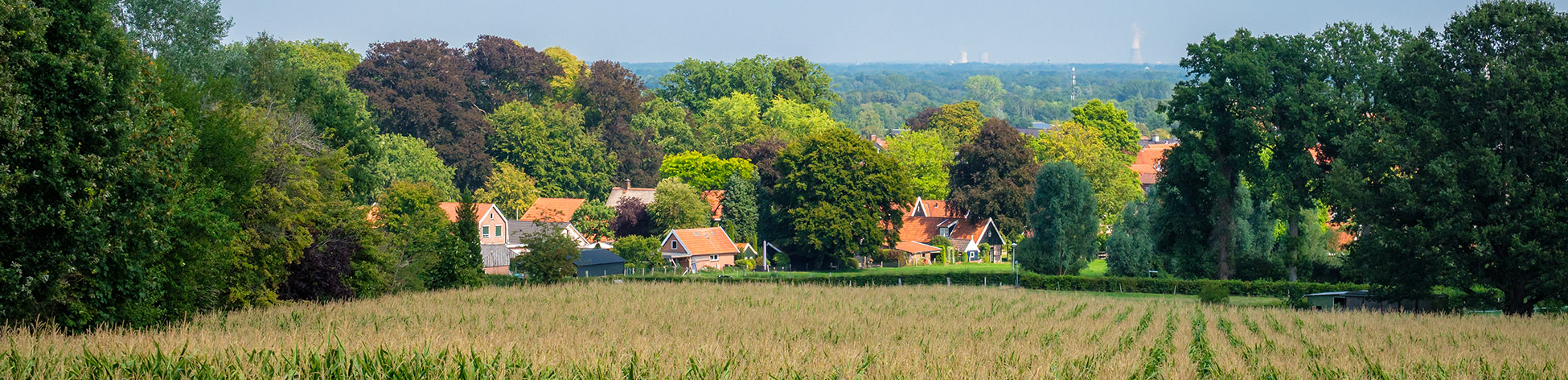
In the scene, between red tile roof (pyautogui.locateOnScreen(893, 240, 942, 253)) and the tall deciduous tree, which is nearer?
red tile roof (pyautogui.locateOnScreen(893, 240, 942, 253))

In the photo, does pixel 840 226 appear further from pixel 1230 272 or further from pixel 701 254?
pixel 1230 272

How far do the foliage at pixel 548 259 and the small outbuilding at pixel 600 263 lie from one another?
14544 mm

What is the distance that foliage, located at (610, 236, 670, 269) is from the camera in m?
69.7

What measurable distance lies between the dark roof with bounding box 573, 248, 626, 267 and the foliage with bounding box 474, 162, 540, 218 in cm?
1914

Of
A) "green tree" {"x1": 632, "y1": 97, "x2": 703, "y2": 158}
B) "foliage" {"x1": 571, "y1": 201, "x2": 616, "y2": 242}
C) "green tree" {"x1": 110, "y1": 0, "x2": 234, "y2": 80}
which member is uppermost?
"green tree" {"x1": 110, "y1": 0, "x2": 234, "y2": 80}

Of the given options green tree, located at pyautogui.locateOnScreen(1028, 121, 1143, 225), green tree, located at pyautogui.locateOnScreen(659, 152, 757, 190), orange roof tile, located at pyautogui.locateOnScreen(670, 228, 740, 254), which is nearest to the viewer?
orange roof tile, located at pyautogui.locateOnScreen(670, 228, 740, 254)

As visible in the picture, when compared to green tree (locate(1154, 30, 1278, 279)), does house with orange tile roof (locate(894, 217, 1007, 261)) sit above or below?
below

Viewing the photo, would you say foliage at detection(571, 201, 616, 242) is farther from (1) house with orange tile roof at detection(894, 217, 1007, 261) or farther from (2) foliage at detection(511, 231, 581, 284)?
(2) foliage at detection(511, 231, 581, 284)

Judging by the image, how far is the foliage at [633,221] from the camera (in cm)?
7838

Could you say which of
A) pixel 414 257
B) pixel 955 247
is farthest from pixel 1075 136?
pixel 414 257

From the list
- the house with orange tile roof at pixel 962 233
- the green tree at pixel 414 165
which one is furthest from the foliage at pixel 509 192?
the house with orange tile roof at pixel 962 233

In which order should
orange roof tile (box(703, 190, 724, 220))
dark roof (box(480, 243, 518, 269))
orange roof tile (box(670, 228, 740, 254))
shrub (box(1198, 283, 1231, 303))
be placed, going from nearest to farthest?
shrub (box(1198, 283, 1231, 303)), dark roof (box(480, 243, 518, 269)), orange roof tile (box(670, 228, 740, 254)), orange roof tile (box(703, 190, 724, 220))

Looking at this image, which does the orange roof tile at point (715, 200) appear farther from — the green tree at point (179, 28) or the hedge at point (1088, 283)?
the green tree at point (179, 28)

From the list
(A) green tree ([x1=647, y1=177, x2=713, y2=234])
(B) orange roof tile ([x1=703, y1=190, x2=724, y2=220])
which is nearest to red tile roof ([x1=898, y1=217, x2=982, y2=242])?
(B) orange roof tile ([x1=703, y1=190, x2=724, y2=220])
